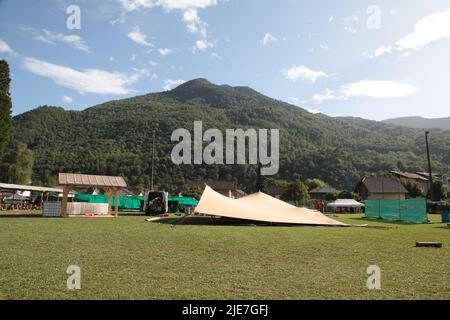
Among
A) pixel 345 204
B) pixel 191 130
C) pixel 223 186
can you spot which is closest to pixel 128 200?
pixel 345 204

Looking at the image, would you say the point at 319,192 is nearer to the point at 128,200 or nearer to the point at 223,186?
the point at 223,186

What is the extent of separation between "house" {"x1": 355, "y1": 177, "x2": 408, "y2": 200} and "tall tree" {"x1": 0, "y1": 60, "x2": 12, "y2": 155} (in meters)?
61.4

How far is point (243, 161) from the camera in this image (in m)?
94.7

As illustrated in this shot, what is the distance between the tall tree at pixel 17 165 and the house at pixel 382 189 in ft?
203

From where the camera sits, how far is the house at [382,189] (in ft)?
234

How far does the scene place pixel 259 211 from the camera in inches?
861

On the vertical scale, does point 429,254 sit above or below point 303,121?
below

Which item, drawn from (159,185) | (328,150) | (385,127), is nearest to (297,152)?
(328,150)

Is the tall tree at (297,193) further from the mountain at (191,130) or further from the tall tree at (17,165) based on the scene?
the tall tree at (17,165)

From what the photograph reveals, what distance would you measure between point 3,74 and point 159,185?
5091 cm

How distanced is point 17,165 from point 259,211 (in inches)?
2203

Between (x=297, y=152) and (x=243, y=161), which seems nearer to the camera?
(x=243, y=161)

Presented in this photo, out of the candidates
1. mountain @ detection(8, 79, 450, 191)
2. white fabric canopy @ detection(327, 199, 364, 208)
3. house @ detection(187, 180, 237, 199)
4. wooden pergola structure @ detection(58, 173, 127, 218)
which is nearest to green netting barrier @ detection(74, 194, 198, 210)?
wooden pergola structure @ detection(58, 173, 127, 218)
